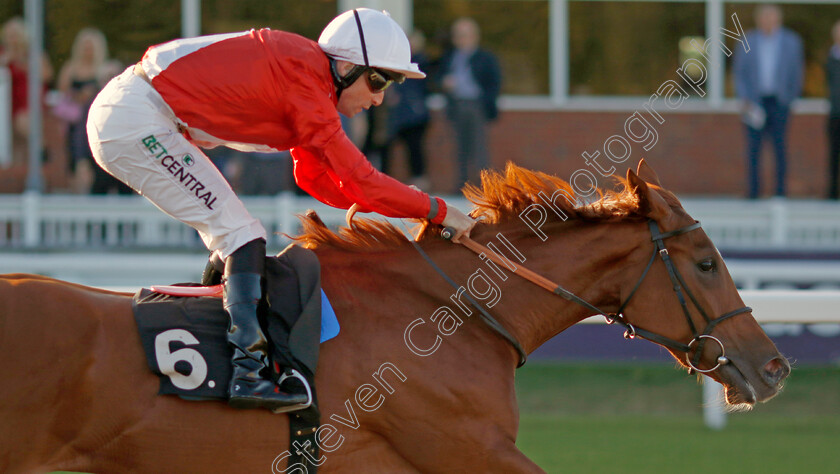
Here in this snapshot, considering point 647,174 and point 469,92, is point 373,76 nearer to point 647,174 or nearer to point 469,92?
point 647,174

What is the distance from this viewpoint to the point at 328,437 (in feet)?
10.1

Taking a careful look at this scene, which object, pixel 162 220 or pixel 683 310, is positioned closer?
pixel 683 310

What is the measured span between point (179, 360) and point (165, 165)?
24.8 inches

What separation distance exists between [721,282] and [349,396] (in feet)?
4.41

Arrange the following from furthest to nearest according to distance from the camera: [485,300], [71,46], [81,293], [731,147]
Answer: [731,147]
[71,46]
[485,300]
[81,293]

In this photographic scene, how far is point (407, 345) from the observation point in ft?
10.5

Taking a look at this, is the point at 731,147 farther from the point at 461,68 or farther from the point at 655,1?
the point at 461,68

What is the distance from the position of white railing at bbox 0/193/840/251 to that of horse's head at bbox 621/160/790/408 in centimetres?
472

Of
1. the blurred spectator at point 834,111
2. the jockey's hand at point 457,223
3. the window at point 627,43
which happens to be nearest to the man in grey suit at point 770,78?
the blurred spectator at point 834,111

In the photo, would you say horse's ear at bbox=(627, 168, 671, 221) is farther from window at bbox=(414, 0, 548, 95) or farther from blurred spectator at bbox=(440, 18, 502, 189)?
window at bbox=(414, 0, 548, 95)

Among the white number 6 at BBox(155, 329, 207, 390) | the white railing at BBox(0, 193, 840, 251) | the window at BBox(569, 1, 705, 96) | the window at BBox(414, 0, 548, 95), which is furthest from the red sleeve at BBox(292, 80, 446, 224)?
the window at BBox(569, 1, 705, 96)

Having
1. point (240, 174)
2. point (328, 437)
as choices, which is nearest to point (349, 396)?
point (328, 437)

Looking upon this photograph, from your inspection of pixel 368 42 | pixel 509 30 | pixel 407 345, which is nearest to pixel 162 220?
pixel 509 30

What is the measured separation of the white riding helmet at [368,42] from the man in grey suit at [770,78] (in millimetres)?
6524
